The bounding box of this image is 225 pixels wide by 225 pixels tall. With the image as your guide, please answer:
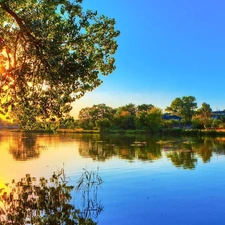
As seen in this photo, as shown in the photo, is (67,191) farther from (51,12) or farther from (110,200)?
(51,12)

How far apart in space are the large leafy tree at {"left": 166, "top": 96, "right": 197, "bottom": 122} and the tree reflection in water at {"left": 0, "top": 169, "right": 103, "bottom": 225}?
14705 cm

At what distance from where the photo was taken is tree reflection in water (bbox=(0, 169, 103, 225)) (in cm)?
1455

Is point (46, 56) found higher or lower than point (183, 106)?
lower

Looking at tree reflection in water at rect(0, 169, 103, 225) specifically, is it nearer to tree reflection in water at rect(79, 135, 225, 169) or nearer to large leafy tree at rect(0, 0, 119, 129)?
large leafy tree at rect(0, 0, 119, 129)

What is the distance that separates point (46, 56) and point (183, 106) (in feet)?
531

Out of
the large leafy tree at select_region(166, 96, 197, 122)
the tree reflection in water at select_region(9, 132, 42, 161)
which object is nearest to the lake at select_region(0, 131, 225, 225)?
the tree reflection in water at select_region(9, 132, 42, 161)

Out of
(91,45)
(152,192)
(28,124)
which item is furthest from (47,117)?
(152,192)

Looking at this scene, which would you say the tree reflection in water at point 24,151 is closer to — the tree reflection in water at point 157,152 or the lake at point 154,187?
the lake at point 154,187

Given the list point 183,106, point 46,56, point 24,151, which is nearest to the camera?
point 46,56

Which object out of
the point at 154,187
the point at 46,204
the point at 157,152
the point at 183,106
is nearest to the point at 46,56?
the point at 46,204

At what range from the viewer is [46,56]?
13914 millimetres

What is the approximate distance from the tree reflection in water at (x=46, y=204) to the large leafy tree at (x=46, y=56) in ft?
15.4

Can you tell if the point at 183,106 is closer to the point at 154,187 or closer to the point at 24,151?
the point at 24,151

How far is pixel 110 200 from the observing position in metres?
18.8
